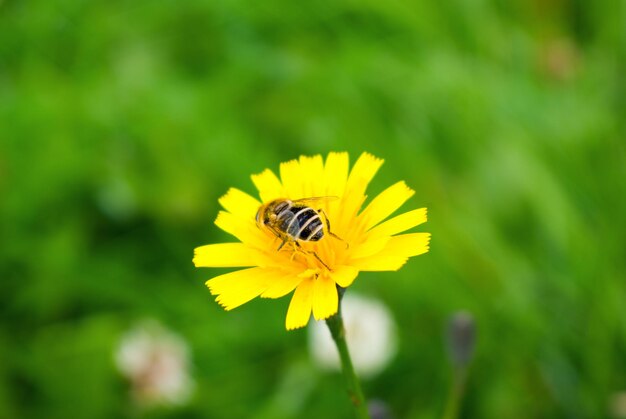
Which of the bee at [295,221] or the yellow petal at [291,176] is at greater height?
the yellow petal at [291,176]

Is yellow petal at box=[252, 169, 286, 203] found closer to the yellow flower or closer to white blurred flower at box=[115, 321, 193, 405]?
the yellow flower

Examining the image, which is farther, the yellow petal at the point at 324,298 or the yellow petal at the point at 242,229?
the yellow petal at the point at 242,229

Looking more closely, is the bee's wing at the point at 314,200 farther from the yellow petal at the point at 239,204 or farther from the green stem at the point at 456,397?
the green stem at the point at 456,397

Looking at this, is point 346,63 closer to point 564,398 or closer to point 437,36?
point 437,36

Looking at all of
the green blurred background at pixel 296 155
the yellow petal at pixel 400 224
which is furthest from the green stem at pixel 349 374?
the green blurred background at pixel 296 155

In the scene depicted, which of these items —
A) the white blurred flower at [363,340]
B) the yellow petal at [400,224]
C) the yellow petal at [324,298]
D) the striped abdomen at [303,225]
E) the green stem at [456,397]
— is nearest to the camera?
the yellow petal at [324,298]

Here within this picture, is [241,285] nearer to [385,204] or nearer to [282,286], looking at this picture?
[282,286]
